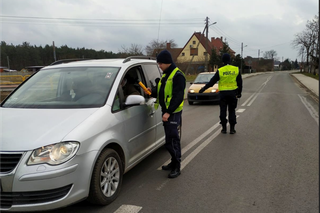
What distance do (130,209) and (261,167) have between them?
2.45 m

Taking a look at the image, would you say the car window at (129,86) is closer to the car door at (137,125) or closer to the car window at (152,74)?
the car door at (137,125)

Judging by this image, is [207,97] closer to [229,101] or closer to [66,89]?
[229,101]

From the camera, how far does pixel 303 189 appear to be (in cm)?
356

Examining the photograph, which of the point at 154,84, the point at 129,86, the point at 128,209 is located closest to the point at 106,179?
the point at 128,209

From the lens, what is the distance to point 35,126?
2832 mm

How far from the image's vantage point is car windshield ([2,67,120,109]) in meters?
3.47

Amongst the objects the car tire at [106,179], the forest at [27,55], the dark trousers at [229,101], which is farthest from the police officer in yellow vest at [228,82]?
the forest at [27,55]

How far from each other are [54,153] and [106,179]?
0.81 meters

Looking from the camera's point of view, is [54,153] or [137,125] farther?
[137,125]

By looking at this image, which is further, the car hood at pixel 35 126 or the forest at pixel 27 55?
the forest at pixel 27 55

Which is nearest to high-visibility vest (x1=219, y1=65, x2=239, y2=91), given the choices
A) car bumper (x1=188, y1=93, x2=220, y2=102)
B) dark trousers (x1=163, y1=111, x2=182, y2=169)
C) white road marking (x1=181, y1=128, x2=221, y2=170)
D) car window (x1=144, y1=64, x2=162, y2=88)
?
white road marking (x1=181, y1=128, x2=221, y2=170)

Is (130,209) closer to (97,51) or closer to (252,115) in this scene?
(252,115)

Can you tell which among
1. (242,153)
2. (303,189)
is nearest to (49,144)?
(303,189)

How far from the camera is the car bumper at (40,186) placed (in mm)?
2480
